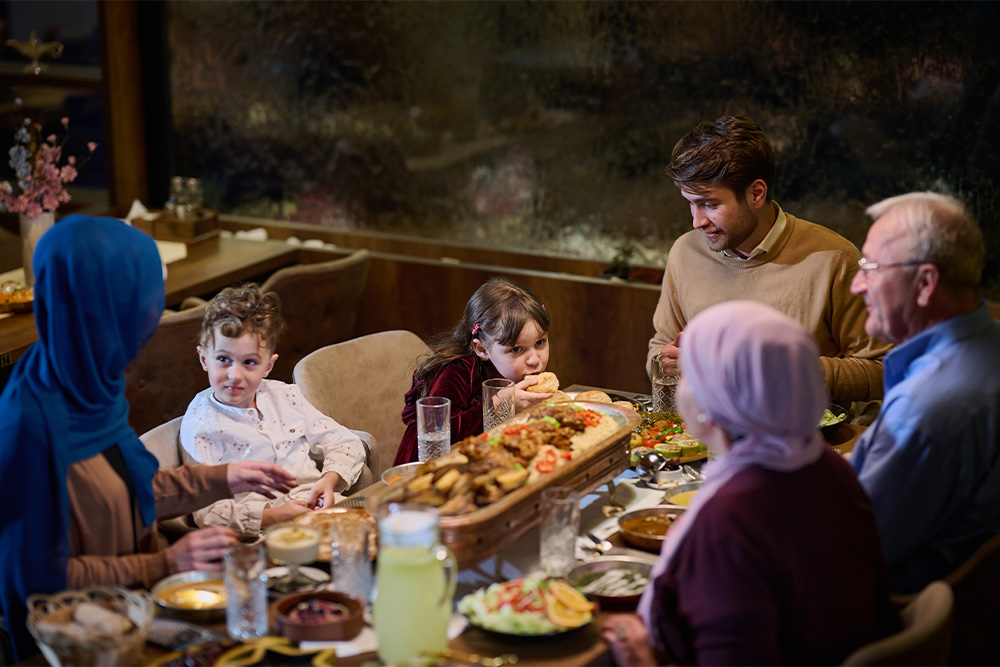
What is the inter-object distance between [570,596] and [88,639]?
0.82 meters

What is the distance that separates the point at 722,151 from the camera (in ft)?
9.87

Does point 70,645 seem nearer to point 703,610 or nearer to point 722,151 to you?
point 703,610

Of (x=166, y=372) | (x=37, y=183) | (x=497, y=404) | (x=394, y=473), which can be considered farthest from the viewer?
(x=37, y=183)

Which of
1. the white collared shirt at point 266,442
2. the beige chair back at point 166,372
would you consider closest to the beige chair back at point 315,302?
the beige chair back at point 166,372

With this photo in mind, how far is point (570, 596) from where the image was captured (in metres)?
1.90

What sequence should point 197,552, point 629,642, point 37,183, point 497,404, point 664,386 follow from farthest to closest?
point 37,183 < point 664,386 < point 497,404 < point 197,552 < point 629,642

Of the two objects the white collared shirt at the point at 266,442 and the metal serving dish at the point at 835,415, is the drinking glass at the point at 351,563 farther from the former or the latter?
the metal serving dish at the point at 835,415

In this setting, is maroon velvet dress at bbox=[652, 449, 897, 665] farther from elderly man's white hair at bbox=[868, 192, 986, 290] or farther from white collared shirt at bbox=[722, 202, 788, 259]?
white collared shirt at bbox=[722, 202, 788, 259]

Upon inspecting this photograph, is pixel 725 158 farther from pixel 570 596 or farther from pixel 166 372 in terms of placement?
pixel 166 372

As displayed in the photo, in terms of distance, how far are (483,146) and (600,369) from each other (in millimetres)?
1348

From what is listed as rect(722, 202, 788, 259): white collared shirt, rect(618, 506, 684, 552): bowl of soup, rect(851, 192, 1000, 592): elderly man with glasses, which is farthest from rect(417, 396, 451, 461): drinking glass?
rect(722, 202, 788, 259): white collared shirt

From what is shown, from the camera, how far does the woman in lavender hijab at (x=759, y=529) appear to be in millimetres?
1611

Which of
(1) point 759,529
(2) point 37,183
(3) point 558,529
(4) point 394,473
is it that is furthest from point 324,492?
(2) point 37,183

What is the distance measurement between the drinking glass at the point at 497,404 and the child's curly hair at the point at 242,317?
0.60 meters
